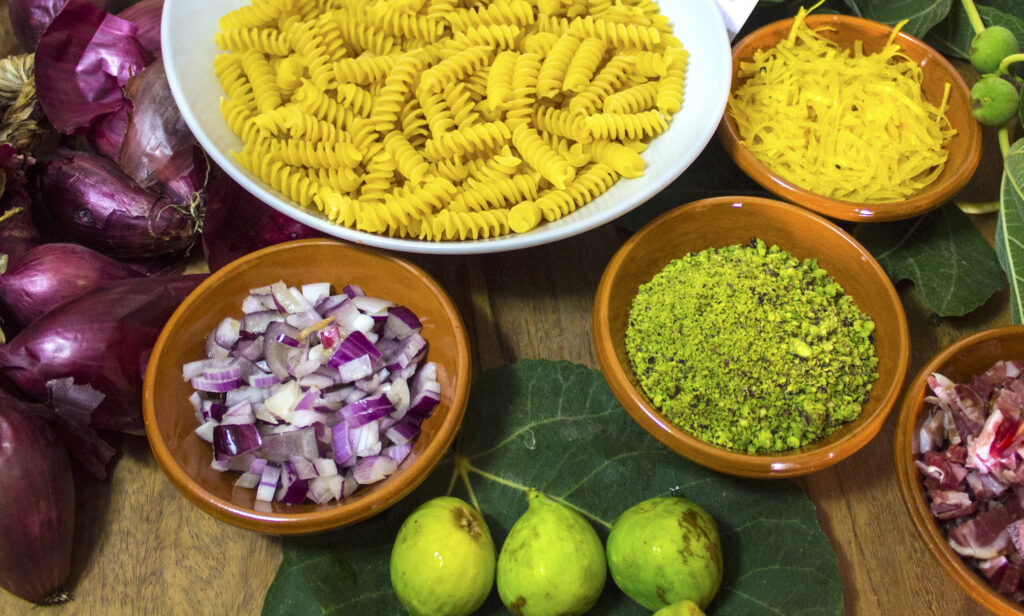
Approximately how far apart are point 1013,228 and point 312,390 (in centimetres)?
115

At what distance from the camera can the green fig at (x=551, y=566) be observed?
3.21 feet

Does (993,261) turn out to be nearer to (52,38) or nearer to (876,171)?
Result: (876,171)

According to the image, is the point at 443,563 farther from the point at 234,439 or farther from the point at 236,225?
the point at 236,225

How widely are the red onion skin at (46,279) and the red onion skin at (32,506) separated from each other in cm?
16

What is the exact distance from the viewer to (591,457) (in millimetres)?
1197

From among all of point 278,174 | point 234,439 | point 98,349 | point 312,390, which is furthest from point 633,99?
point 98,349

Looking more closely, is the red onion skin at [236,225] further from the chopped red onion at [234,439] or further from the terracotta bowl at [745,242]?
the terracotta bowl at [745,242]

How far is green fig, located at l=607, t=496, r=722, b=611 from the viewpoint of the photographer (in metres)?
0.98

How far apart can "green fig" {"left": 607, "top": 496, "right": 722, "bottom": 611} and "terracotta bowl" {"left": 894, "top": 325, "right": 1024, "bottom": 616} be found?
0.87 feet

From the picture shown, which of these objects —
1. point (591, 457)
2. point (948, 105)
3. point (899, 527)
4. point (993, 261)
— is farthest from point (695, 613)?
point (948, 105)

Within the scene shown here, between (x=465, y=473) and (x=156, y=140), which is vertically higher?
(x=156, y=140)

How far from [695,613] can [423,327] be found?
0.55 m

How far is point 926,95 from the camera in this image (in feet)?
4.51

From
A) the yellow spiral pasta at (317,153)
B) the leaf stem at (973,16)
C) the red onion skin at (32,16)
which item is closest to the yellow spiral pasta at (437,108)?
the yellow spiral pasta at (317,153)
